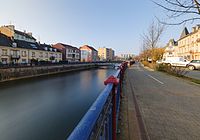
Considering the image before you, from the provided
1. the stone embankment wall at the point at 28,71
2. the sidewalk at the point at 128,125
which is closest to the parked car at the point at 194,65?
the sidewalk at the point at 128,125

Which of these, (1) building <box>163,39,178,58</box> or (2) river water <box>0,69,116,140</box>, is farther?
(1) building <box>163,39,178,58</box>

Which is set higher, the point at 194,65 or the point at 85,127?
the point at 194,65

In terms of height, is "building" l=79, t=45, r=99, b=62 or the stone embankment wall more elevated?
"building" l=79, t=45, r=99, b=62

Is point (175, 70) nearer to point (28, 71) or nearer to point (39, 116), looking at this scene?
point (39, 116)

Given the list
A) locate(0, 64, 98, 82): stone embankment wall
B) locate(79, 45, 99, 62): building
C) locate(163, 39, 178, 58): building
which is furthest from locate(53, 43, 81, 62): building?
locate(163, 39, 178, 58): building

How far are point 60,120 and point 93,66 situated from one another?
57.8 m

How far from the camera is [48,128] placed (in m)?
9.66

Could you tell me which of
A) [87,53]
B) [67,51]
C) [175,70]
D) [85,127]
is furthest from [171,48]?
[85,127]

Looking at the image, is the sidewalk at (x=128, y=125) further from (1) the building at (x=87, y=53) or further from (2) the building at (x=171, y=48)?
(1) the building at (x=87, y=53)

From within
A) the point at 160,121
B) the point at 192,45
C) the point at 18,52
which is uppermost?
the point at 192,45

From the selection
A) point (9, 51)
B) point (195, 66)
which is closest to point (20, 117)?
point (195, 66)

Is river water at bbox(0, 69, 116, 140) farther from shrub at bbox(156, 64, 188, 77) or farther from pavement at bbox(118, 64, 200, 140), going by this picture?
shrub at bbox(156, 64, 188, 77)

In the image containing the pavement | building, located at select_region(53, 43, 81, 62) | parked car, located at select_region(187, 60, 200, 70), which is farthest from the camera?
building, located at select_region(53, 43, 81, 62)

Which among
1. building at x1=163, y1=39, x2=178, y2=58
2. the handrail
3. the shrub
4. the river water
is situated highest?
building at x1=163, y1=39, x2=178, y2=58
